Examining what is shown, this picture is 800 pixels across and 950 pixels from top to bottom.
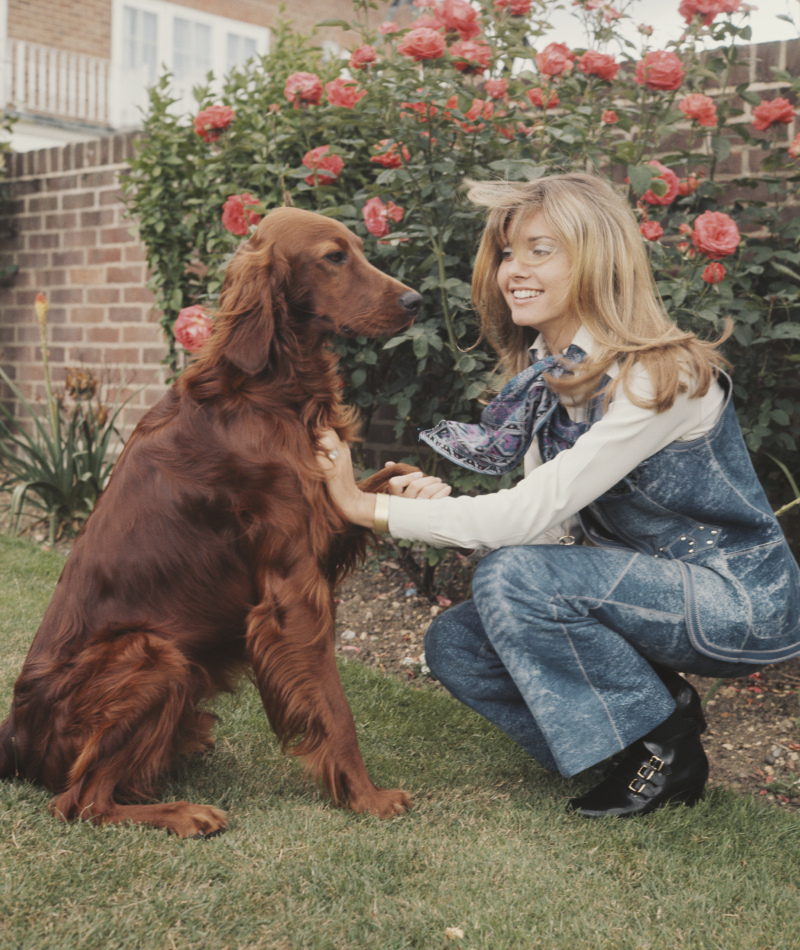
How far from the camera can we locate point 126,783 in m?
1.92

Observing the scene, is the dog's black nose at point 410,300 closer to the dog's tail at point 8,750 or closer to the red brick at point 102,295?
the dog's tail at point 8,750

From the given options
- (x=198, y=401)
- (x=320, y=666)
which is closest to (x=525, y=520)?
(x=320, y=666)

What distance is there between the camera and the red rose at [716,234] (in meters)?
2.58

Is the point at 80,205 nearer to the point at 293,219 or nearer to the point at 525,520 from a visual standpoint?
the point at 293,219

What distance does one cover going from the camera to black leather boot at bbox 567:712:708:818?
2.05 m

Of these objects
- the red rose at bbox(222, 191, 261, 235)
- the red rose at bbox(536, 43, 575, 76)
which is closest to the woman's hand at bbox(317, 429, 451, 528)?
the red rose at bbox(222, 191, 261, 235)

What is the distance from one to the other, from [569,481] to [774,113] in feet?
5.42

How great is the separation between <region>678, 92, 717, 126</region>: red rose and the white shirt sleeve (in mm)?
1164

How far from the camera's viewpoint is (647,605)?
78.3 inches

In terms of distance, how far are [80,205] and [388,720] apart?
4226 mm

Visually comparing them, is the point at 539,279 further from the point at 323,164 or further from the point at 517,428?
the point at 323,164

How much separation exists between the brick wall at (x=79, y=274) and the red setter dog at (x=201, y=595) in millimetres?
2813

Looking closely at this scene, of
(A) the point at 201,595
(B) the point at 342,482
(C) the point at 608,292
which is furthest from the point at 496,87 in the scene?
(A) the point at 201,595

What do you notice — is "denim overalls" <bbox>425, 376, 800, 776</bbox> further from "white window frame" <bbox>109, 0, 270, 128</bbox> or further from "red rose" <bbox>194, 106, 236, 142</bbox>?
"white window frame" <bbox>109, 0, 270, 128</bbox>
